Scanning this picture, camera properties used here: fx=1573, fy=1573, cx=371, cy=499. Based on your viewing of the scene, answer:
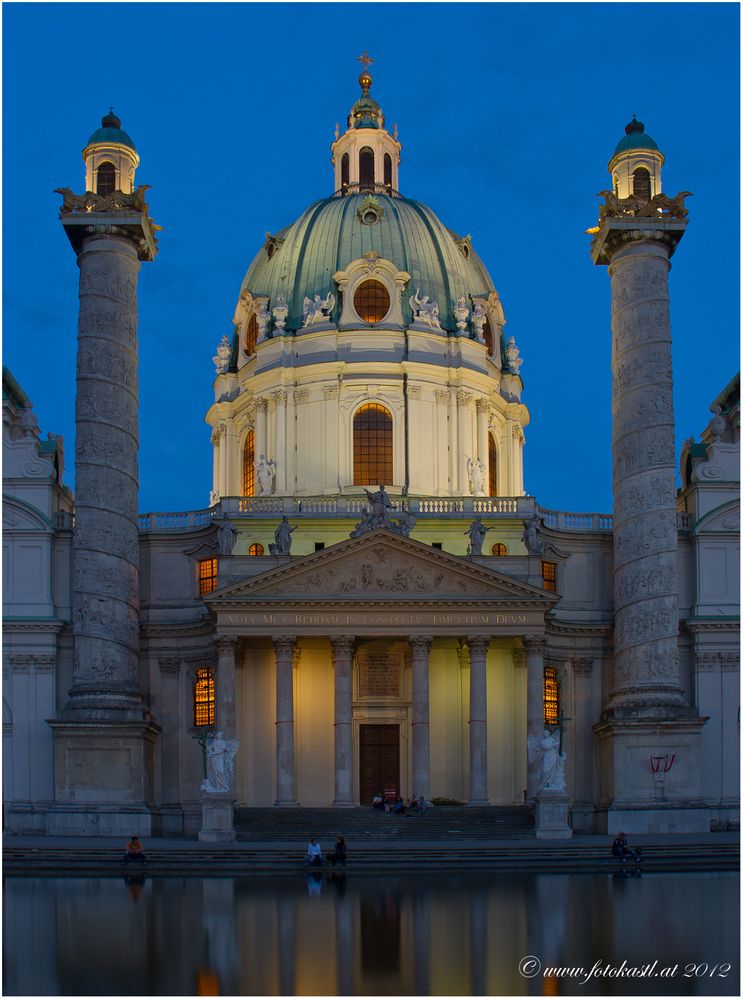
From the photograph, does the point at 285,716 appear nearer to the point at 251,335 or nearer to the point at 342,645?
the point at 342,645

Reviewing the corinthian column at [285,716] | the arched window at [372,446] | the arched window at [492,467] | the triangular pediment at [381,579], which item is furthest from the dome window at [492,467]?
the corinthian column at [285,716]

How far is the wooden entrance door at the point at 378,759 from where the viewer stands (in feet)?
200

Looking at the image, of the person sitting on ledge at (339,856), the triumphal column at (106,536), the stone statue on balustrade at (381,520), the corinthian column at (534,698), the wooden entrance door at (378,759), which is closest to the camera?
the person sitting on ledge at (339,856)

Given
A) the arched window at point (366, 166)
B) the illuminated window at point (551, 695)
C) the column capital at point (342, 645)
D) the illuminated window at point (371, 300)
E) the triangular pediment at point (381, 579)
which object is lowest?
the illuminated window at point (551, 695)

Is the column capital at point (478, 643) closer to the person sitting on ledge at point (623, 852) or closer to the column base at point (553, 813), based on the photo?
the column base at point (553, 813)

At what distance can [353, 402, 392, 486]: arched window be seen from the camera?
68688 millimetres

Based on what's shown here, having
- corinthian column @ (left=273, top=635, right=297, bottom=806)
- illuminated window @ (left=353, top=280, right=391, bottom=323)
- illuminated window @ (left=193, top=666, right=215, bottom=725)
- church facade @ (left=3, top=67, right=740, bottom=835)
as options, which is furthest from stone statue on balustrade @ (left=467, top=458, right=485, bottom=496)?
illuminated window @ (left=193, top=666, right=215, bottom=725)

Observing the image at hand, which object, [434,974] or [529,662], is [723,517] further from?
[434,974]

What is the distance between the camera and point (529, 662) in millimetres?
58562

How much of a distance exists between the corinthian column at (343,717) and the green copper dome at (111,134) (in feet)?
67.2

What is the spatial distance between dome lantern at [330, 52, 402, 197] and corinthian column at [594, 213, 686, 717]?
21.1m

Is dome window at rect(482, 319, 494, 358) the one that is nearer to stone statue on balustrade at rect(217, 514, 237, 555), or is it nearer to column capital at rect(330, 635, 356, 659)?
stone statue on balustrade at rect(217, 514, 237, 555)

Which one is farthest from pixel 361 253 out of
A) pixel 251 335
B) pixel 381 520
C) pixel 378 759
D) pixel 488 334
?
pixel 378 759

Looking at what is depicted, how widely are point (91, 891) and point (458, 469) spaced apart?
116 ft
